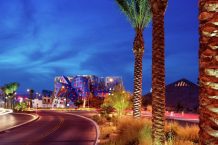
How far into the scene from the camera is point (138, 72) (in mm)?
31188

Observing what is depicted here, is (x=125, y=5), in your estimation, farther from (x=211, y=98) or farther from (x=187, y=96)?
(x=187, y=96)

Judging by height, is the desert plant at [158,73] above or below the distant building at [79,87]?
below

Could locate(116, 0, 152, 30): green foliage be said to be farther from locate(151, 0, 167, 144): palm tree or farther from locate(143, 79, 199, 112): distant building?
locate(143, 79, 199, 112): distant building

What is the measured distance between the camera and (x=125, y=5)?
3288 cm

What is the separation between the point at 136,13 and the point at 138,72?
4.48 metres

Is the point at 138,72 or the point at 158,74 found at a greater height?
the point at 138,72

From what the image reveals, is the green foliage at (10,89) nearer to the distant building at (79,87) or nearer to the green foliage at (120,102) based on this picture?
the distant building at (79,87)

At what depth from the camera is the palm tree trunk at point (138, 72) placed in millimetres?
30594

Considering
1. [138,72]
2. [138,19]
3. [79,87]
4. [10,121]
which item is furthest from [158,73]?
[79,87]

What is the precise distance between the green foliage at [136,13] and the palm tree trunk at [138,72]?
0.58 m

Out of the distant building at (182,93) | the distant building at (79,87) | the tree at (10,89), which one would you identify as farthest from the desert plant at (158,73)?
the distant building at (79,87)

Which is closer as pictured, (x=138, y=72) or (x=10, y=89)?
(x=138, y=72)

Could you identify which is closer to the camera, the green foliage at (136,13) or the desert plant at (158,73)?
the desert plant at (158,73)

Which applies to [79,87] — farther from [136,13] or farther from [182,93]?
[136,13]
